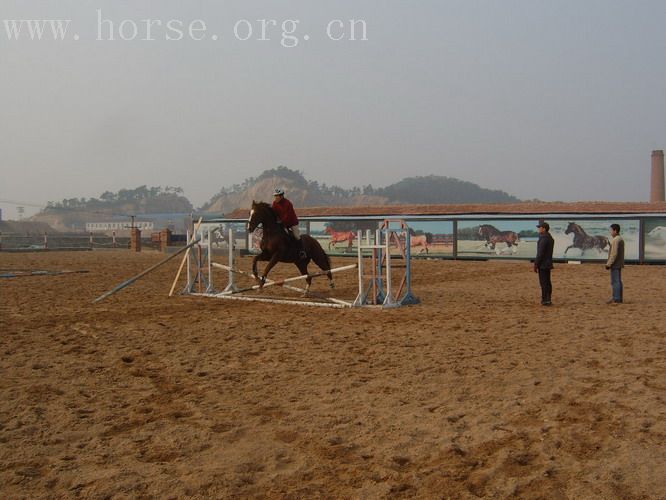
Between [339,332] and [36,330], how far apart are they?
4.84 metres

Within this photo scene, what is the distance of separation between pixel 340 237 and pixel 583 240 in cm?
1286

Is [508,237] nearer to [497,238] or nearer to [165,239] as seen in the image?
[497,238]

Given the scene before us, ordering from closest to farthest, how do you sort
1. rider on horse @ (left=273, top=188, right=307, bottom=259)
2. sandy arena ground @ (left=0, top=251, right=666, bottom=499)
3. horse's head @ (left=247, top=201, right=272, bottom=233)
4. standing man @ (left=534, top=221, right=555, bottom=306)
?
sandy arena ground @ (left=0, top=251, right=666, bottom=499) < standing man @ (left=534, top=221, right=555, bottom=306) < horse's head @ (left=247, top=201, right=272, bottom=233) < rider on horse @ (left=273, top=188, right=307, bottom=259)

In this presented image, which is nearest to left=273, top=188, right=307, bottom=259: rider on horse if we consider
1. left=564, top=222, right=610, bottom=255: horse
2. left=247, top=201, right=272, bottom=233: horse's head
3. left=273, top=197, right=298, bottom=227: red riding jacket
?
left=273, top=197, right=298, bottom=227: red riding jacket

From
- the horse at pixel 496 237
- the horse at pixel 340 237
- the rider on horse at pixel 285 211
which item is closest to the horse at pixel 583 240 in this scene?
the horse at pixel 496 237

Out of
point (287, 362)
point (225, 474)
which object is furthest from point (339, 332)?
point (225, 474)

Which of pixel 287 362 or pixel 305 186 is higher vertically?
pixel 305 186

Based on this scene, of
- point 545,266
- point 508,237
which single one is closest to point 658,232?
point 508,237

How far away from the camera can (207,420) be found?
17.9 feet

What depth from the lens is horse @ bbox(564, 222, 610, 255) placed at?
26.9m

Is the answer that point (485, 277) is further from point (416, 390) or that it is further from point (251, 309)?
point (416, 390)

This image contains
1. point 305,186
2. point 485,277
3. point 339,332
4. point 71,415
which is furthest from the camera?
point 305,186

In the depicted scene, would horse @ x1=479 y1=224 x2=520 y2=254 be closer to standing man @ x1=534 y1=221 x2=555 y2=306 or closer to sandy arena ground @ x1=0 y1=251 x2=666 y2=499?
standing man @ x1=534 y1=221 x2=555 y2=306

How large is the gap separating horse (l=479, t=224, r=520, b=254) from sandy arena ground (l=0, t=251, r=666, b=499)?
58.2 ft
